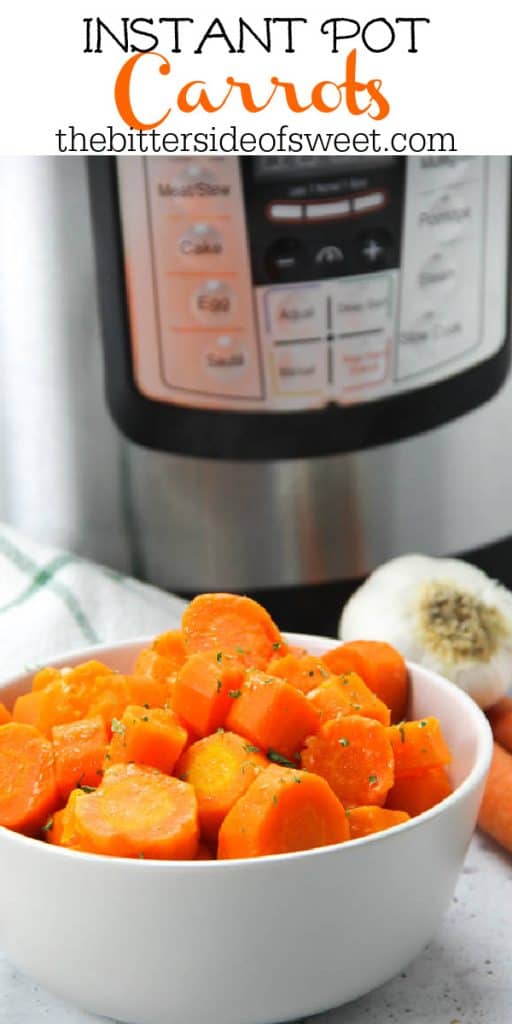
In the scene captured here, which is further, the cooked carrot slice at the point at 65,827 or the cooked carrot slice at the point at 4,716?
→ the cooked carrot slice at the point at 4,716

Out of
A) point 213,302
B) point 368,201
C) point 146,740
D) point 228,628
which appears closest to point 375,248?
point 368,201

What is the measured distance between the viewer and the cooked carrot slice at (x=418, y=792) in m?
0.72

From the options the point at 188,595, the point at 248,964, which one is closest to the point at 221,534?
the point at 188,595

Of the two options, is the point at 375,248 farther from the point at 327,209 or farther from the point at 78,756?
the point at 78,756

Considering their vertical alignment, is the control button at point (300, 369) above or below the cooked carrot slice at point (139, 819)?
above

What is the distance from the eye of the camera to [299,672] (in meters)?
0.74

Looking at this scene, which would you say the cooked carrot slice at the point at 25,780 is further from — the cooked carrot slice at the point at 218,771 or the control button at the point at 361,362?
the control button at the point at 361,362

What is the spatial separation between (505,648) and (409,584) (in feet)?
0.31

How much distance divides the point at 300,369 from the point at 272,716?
466 millimetres

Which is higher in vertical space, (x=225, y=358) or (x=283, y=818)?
(x=225, y=358)

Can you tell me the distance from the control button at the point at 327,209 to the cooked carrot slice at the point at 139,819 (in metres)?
0.54

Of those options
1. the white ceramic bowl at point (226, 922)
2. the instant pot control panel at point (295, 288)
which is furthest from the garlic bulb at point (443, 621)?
the white ceramic bowl at point (226, 922)
